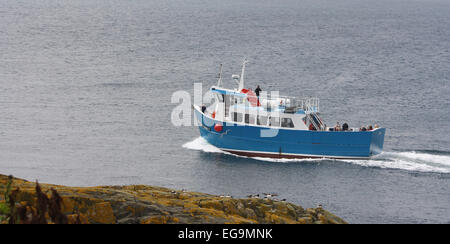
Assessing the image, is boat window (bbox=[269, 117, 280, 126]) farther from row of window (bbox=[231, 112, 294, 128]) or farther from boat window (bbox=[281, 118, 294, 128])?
boat window (bbox=[281, 118, 294, 128])

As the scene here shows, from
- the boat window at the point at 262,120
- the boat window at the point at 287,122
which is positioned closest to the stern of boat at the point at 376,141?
the boat window at the point at 287,122

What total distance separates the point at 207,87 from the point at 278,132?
80.8 feet

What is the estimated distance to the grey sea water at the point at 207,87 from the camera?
44.6 m

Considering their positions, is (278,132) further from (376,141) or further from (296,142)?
(376,141)

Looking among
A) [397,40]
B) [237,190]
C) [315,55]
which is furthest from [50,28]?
[237,190]

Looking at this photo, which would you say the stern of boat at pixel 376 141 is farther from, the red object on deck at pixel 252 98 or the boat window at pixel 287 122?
the red object on deck at pixel 252 98

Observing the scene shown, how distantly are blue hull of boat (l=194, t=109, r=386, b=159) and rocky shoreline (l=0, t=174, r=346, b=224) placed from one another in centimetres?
2096

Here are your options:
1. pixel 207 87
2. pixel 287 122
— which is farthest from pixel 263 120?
pixel 207 87

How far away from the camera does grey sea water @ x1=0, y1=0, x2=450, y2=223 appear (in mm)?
44594

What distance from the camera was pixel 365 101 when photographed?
222 feet

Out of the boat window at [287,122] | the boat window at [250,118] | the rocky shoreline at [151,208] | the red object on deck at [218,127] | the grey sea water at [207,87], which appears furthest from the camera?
the red object on deck at [218,127]

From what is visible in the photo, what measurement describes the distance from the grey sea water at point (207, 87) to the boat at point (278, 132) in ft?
3.72
